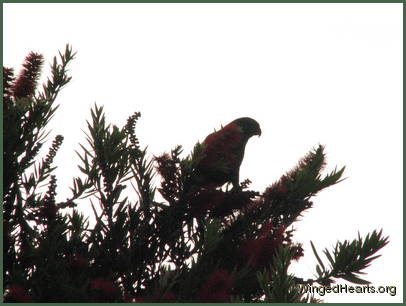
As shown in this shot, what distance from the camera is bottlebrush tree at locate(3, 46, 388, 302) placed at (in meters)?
1.72

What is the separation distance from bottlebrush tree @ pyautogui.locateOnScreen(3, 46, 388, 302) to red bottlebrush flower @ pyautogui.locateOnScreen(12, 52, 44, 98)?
3 cm

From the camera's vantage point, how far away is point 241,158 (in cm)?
388

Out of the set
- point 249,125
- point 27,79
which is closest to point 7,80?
point 27,79

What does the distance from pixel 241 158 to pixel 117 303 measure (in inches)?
97.4

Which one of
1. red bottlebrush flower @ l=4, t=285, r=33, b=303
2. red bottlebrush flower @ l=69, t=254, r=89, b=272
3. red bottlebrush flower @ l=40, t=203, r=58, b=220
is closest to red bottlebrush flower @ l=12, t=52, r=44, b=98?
red bottlebrush flower @ l=40, t=203, r=58, b=220

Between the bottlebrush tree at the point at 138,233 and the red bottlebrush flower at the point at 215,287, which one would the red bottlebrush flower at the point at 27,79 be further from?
the red bottlebrush flower at the point at 215,287

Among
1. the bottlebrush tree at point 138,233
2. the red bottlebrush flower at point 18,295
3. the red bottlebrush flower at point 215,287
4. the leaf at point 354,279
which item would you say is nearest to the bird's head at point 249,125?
the bottlebrush tree at point 138,233

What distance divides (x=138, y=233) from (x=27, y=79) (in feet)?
3.08

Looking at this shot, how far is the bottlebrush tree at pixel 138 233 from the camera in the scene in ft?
5.63

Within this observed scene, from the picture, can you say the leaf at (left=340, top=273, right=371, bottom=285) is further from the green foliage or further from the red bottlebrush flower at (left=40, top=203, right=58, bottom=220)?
the red bottlebrush flower at (left=40, top=203, right=58, bottom=220)

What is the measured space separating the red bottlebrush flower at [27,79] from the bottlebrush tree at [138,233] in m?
0.03

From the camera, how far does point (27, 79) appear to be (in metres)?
2.34

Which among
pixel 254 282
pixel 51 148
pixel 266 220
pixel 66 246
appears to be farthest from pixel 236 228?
pixel 51 148

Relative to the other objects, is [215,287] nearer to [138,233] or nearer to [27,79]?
[138,233]
